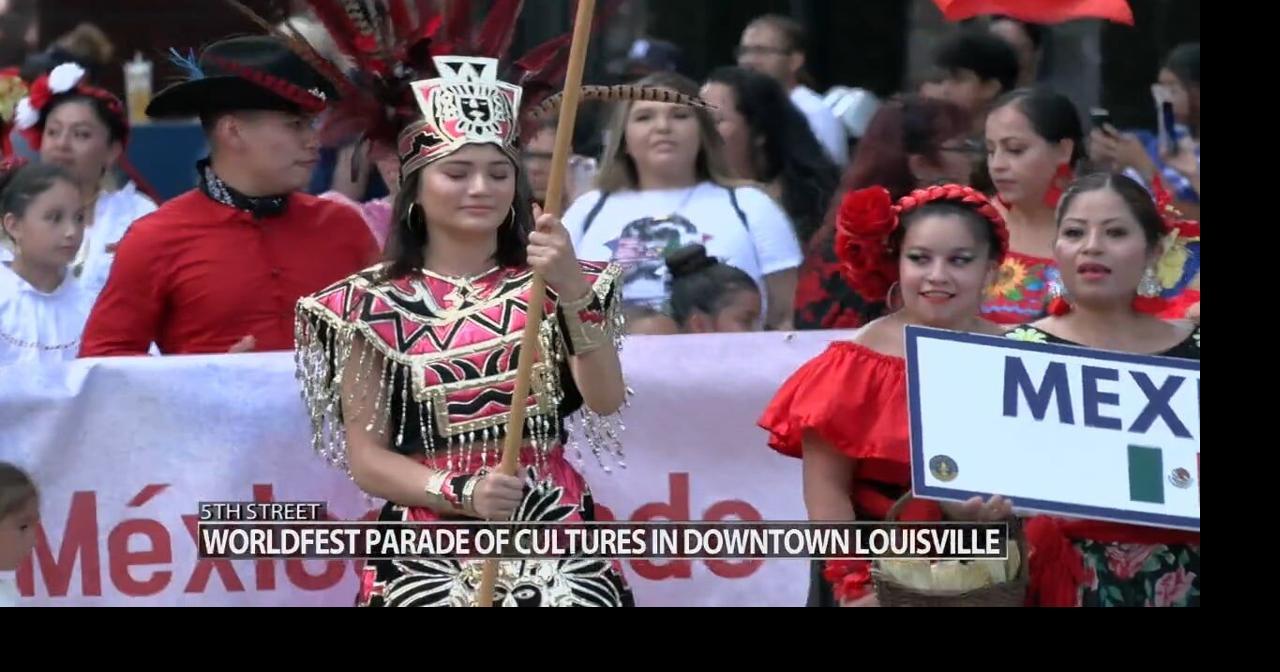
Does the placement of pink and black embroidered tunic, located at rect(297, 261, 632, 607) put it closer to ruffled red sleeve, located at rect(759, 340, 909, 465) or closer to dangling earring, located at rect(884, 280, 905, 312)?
ruffled red sleeve, located at rect(759, 340, 909, 465)

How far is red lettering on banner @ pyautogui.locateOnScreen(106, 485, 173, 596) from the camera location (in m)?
5.72

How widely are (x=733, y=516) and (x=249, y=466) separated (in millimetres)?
1081

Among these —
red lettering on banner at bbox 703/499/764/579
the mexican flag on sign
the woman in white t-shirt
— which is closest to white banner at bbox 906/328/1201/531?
the mexican flag on sign

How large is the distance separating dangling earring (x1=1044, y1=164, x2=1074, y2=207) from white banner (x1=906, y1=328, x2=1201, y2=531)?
0.79 m

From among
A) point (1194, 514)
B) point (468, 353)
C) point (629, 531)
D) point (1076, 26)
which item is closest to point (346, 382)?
point (468, 353)

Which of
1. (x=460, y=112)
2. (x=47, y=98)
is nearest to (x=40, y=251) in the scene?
(x=47, y=98)

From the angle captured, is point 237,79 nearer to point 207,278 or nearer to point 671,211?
point 207,278

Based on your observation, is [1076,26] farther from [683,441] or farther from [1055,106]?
[683,441]

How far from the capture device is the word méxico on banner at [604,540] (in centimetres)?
513

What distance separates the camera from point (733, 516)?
577cm

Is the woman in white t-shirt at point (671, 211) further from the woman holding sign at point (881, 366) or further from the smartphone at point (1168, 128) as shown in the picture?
the smartphone at point (1168, 128)

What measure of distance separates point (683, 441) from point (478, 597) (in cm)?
86
